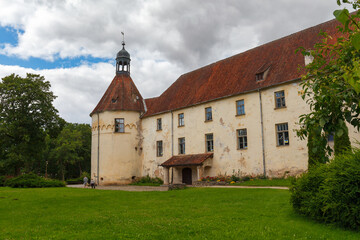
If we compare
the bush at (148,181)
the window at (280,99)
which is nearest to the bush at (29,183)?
the bush at (148,181)

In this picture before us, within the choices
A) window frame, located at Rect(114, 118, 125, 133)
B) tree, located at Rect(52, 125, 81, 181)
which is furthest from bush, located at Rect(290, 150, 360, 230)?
tree, located at Rect(52, 125, 81, 181)

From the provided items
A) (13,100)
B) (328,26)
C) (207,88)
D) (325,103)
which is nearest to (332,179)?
(325,103)

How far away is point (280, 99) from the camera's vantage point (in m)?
23.0

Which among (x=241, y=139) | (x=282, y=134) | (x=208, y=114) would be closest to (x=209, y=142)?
(x=208, y=114)

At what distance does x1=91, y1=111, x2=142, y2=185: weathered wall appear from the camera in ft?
112

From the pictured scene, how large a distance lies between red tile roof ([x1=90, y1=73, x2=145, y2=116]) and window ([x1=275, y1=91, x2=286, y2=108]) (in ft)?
57.5

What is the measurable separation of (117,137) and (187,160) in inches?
411

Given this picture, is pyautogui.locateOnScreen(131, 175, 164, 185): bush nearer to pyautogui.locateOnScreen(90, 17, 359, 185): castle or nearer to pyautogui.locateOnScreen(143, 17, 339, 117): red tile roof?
pyautogui.locateOnScreen(90, 17, 359, 185): castle

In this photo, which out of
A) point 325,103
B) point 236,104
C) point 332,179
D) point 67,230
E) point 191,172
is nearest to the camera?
point 325,103

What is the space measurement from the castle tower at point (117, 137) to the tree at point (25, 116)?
548cm

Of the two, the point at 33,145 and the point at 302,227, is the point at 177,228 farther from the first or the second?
the point at 33,145

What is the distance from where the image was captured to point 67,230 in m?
7.93

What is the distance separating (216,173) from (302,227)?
1909 centimetres

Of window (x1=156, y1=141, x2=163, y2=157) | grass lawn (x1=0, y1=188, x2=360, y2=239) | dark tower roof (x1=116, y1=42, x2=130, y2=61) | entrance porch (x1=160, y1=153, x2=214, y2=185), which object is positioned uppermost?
dark tower roof (x1=116, y1=42, x2=130, y2=61)
